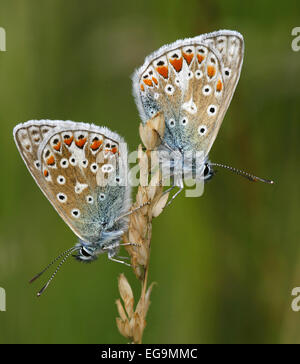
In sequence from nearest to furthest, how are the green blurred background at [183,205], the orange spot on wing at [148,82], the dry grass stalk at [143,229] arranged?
the dry grass stalk at [143,229] → the orange spot on wing at [148,82] → the green blurred background at [183,205]

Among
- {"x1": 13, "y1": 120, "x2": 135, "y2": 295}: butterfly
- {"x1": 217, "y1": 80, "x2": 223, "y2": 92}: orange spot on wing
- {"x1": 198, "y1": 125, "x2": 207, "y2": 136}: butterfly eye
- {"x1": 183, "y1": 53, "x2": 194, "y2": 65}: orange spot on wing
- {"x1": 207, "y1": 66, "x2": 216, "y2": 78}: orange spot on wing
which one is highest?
{"x1": 183, "y1": 53, "x2": 194, "y2": 65}: orange spot on wing

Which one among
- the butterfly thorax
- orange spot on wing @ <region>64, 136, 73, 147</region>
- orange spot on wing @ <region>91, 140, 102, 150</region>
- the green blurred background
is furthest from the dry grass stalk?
the green blurred background

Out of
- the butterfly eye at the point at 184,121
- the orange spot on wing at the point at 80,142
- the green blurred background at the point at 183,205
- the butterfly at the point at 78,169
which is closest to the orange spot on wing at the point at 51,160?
the butterfly at the point at 78,169

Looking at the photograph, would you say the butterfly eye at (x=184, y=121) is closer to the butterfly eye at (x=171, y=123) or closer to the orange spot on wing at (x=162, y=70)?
the butterfly eye at (x=171, y=123)

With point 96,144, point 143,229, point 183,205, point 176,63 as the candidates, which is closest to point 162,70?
point 176,63

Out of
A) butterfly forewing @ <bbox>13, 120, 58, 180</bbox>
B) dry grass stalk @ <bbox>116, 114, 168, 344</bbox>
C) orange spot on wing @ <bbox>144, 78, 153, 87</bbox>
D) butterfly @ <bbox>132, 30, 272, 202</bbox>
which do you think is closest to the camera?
dry grass stalk @ <bbox>116, 114, 168, 344</bbox>

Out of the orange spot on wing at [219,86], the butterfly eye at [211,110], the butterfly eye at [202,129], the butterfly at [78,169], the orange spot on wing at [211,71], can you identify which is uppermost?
the orange spot on wing at [211,71]

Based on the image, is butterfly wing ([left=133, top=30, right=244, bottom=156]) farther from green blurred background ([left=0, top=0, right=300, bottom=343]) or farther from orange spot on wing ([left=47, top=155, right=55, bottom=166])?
orange spot on wing ([left=47, top=155, right=55, bottom=166])

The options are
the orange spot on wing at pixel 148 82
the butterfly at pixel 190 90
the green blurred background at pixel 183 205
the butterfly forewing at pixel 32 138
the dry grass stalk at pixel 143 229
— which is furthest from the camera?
the green blurred background at pixel 183 205
